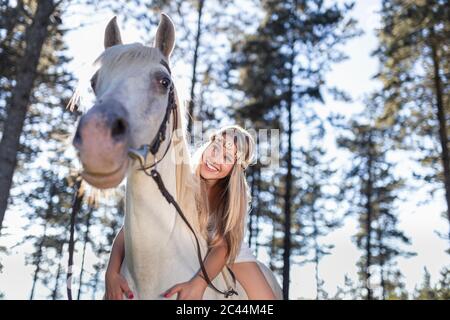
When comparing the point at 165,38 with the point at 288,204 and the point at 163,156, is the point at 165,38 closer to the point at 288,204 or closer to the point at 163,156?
the point at 163,156

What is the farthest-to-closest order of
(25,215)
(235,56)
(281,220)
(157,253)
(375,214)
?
(375,214) < (281,220) < (25,215) < (235,56) < (157,253)

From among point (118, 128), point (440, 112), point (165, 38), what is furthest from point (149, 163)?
point (440, 112)

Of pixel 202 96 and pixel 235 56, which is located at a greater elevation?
pixel 235 56

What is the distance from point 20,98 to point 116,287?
6359mm

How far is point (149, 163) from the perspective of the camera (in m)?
2.67

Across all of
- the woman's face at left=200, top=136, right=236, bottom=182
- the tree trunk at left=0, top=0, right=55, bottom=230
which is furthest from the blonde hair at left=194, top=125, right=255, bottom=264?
the tree trunk at left=0, top=0, right=55, bottom=230

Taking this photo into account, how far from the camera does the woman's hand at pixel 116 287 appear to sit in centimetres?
273

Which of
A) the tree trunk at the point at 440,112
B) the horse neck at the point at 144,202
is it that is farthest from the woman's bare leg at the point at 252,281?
the tree trunk at the point at 440,112

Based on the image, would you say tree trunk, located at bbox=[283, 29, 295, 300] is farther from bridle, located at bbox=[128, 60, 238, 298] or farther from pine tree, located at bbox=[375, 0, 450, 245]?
bridle, located at bbox=[128, 60, 238, 298]

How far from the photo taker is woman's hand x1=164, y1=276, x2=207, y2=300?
262 cm

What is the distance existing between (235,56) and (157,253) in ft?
A: 52.8
